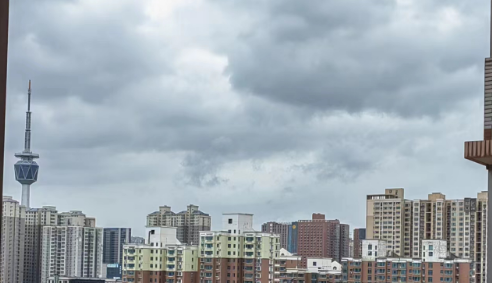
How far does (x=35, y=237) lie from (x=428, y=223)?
23.1 feet

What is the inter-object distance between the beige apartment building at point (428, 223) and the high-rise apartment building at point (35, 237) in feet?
18.8

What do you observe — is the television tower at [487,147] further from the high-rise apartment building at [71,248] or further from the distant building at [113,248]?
the distant building at [113,248]

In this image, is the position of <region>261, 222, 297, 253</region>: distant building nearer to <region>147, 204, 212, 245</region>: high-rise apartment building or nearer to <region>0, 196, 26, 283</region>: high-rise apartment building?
<region>147, 204, 212, 245</region>: high-rise apartment building

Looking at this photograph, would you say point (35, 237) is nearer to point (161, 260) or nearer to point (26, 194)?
point (161, 260)

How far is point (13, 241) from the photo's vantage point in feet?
40.2

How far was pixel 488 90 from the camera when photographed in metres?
0.69

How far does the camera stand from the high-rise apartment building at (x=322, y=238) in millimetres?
11594

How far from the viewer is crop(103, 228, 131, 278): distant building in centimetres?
1402

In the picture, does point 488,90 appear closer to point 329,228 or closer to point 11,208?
point 329,228

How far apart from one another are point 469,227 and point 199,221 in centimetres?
493

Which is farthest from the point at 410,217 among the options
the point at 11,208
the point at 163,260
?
the point at 11,208

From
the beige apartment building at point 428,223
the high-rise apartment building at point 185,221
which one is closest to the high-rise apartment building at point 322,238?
the beige apartment building at point 428,223

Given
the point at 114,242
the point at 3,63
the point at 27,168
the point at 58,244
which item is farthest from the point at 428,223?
the point at 27,168

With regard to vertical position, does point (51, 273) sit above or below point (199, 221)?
below
